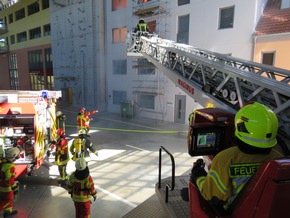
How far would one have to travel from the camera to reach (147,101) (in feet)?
52.2

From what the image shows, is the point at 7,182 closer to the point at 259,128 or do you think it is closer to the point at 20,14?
the point at 259,128

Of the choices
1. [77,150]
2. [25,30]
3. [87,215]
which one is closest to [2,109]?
[77,150]

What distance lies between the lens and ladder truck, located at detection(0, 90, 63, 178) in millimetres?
5203

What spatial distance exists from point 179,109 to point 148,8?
23.2 feet

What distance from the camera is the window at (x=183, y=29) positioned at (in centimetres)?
1309

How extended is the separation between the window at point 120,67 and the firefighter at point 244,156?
15.9 metres

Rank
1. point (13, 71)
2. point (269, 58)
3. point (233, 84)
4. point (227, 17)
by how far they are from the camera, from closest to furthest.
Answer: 1. point (233, 84)
2. point (269, 58)
3. point (227, 17)
4. point (13, 71)

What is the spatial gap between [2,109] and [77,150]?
7.78 ft

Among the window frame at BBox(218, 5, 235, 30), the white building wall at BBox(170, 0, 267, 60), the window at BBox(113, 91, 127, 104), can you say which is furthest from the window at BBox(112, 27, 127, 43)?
the window frame at BBox(218, 5, 235, 30)

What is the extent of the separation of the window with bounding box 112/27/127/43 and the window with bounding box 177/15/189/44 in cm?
503

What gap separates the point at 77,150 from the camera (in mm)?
6512

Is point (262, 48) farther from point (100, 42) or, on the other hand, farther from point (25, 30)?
point (25, 30)

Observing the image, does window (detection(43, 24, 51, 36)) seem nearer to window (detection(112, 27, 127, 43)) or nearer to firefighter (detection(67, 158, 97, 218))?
window (detection(112, 27, 127, 43))

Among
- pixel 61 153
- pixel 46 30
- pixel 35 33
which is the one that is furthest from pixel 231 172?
pixel 35 33
